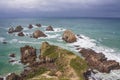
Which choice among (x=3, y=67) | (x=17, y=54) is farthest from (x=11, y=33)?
(x=3, y=67)

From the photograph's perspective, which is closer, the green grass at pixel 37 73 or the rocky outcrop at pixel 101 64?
the green grass at pixel 37 73

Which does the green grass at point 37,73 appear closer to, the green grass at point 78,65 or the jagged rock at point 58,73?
the jagged rock at point 58,73

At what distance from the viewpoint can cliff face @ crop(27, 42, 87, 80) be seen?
162ft

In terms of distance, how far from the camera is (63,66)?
2144 inches

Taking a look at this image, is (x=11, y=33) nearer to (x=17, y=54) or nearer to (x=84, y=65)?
(x=17, y=54)

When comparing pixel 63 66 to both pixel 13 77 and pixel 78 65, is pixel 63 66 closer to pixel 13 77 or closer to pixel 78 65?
pixel 78 65

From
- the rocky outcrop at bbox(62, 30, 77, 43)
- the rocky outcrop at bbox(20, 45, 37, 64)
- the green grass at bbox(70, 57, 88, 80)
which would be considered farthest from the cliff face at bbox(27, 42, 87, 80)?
the rocky outcrop at bbox(62, 30, 77, 43)

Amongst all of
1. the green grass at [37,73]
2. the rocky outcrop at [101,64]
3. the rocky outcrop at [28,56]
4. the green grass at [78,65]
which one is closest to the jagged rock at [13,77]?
the green grass at [37,73]

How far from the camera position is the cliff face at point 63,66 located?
162 feet

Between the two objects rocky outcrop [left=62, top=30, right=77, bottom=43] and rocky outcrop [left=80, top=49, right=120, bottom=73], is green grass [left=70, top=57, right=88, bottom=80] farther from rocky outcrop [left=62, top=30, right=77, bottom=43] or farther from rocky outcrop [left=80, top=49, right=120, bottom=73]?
rocky outcrop [left=62, top=30, right=77, bottom=43]

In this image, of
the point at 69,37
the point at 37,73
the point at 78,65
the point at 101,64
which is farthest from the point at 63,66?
the point at 69,37

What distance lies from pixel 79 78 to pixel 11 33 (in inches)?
3379

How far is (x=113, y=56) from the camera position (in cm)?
7106

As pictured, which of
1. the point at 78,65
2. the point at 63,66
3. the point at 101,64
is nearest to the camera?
the point at 78,65
